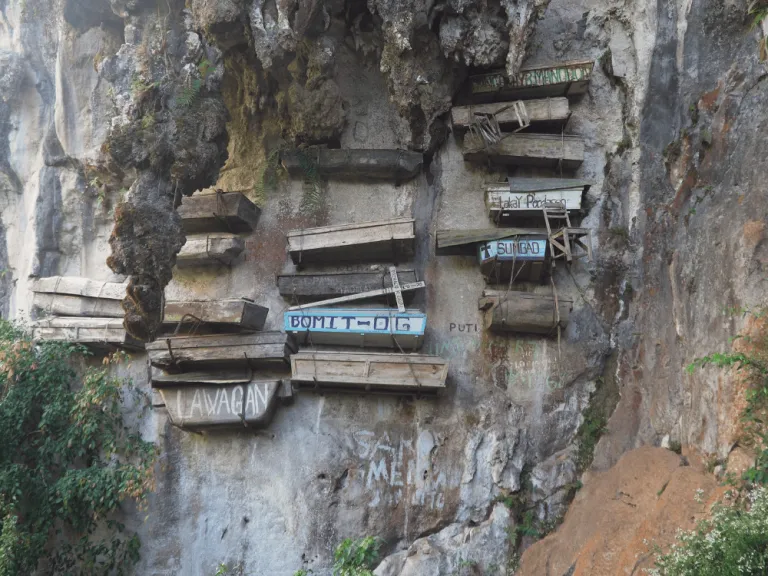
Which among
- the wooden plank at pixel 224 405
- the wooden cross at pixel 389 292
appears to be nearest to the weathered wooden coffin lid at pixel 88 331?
the wooden plank at pixel 224 405

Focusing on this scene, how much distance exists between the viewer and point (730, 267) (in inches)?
226

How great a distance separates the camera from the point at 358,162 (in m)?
8.23

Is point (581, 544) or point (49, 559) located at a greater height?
point (581, 544)

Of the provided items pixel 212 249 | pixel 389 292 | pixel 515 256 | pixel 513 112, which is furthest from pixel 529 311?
pixel 212 249

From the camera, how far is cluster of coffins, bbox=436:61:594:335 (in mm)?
7461

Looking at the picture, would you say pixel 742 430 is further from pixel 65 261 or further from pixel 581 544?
pixel 65 261

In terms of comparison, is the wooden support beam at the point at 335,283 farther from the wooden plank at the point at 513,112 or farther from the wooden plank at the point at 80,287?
the wooden plank at the point at 80,287

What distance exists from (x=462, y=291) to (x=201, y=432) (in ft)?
12.4

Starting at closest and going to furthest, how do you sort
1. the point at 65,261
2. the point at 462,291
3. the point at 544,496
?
the point at 544,496 < the point at 462,291 < the point at 65,261

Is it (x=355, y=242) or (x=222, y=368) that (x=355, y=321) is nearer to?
(x=355, y=242)

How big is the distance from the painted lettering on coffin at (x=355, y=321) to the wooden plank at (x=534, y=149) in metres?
2.43

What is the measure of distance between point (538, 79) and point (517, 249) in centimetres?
243

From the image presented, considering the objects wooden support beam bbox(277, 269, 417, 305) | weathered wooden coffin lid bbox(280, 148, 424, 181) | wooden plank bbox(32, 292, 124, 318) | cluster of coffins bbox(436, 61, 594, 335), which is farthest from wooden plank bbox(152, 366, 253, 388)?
cluster of coffins bbox(436, 61, 594, 335)

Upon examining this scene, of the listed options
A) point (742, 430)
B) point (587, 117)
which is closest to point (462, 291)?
point (587, 117)
